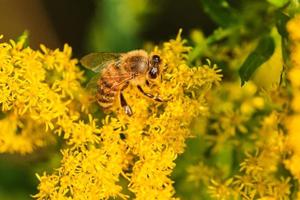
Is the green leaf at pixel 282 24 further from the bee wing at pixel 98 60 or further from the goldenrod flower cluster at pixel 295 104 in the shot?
the bee wing at pixel 98 60

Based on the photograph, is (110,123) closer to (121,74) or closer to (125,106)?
(125,106)

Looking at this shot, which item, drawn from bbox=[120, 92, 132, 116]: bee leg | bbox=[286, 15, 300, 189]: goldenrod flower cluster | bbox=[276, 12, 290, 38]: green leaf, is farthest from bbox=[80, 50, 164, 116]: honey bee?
bbox=[286, 15, 300, 189]: goldenrod flower cluster

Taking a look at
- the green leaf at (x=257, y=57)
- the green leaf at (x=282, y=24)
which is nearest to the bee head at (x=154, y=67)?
the green leaf at (x=257, y=57)

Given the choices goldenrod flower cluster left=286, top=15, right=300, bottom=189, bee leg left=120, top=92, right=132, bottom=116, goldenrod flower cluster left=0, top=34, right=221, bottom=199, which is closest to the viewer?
goldenrod flower cluster left=286, top=15, right=300, bottom=189

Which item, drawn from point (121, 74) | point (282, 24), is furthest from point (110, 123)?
point (282, 24)

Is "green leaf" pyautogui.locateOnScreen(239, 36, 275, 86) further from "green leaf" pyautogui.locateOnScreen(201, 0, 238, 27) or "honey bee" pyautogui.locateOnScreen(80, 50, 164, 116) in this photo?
"honey bee" pyautogui.locateOnScreen(80, 50, 164, 116)

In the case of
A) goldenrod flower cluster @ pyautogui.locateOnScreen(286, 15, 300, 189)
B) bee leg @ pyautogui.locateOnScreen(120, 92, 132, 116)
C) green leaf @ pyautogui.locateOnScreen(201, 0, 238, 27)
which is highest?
green leaf @ pyautogui.locateOnScreen(201, 0, 238, 27)

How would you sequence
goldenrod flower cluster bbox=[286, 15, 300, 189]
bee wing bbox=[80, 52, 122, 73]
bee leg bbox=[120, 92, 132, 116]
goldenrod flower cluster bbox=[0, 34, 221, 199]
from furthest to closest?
bee wing bbox=[80, 52, 122, 73]
bee leg bbox=[120, 92, 132, 116]
goldenrod flower cluster bbox=[0, 34, 221, 199]
goldenrod flower cluster bbox=[286, 15, 300, 189]

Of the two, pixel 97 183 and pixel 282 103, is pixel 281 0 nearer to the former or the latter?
pixel 282 103

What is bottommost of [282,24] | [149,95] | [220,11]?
[149,95]
